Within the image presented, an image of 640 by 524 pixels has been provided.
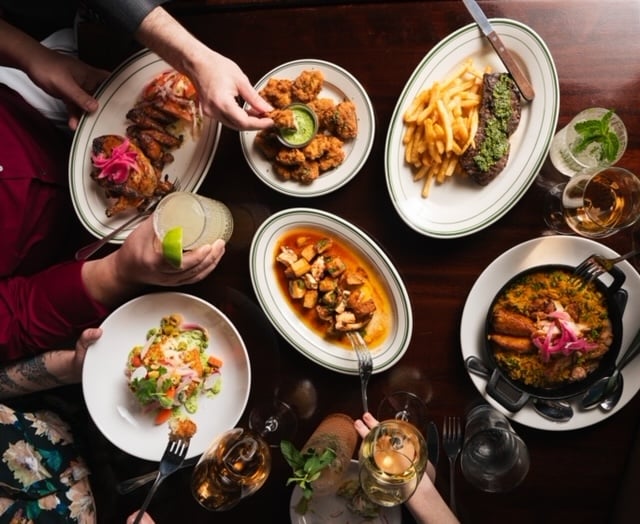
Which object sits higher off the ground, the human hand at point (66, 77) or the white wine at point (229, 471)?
the human hand at point (66, 77)

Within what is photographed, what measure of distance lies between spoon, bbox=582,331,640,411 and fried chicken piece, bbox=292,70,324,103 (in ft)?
5.54

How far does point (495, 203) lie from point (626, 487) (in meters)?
1.30

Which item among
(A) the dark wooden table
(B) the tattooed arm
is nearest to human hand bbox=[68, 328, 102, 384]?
(B) the tattooed arm

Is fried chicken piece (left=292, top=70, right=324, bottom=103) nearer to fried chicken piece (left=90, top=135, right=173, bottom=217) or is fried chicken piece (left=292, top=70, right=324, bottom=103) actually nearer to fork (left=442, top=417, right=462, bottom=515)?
fried chicken piece (left=90, top=135, right=173, bottom=217)

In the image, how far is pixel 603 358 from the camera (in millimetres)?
2141

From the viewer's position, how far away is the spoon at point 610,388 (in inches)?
85.4

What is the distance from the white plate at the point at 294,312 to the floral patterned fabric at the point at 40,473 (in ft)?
3.78

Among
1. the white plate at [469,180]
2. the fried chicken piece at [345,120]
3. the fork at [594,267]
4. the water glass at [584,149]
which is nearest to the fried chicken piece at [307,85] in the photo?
the fried chicken piece at [345,120]

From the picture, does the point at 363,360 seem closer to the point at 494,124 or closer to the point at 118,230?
the point at 494,124

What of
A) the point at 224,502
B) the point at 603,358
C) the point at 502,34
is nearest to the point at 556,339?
the point at 603,358

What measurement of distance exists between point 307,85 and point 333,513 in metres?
1.86

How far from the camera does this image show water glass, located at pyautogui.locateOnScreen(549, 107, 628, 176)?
2105 millimetres

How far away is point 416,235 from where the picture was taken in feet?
7.70

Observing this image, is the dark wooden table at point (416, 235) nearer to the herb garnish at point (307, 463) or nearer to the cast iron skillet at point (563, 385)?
the cast iron skillet at point (563, 385)
